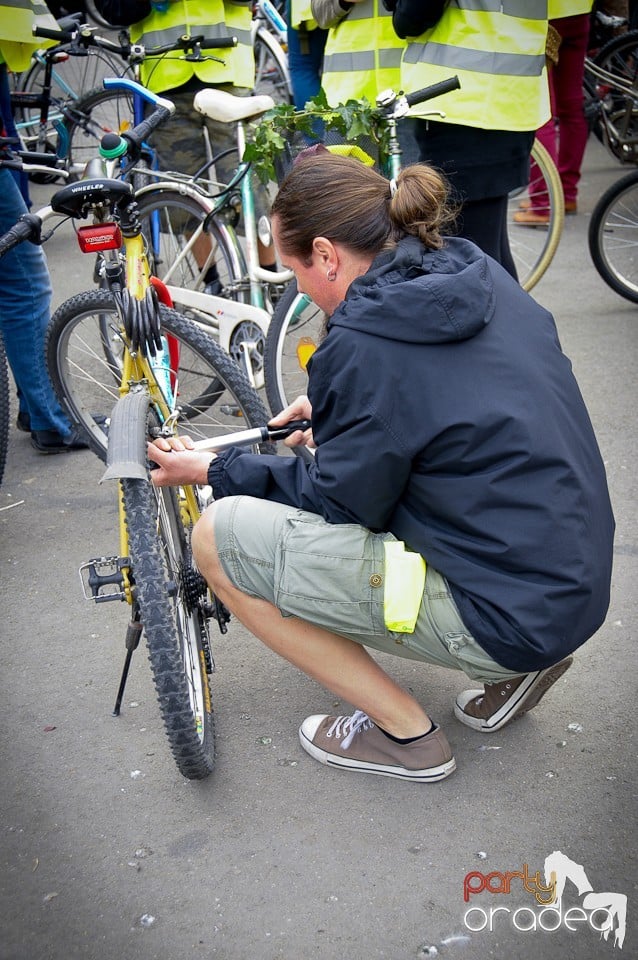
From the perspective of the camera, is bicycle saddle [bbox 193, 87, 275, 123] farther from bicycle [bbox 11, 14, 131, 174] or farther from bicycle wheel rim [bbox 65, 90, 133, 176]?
bicycle wheel rim [bbox 65, 90, 133, 176]

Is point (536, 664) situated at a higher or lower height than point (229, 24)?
lower

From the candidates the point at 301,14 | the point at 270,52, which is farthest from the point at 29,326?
the point at 270,52

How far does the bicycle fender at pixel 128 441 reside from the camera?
203 centimetres

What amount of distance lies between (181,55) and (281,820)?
3.16 m

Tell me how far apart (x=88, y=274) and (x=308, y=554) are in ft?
13.9

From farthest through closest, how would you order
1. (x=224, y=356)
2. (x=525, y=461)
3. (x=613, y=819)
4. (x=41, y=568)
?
(x=41, y=568) → (x=224, y=356) → (x=613, y=819) → (x=525, y=461)

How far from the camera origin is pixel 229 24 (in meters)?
4.13

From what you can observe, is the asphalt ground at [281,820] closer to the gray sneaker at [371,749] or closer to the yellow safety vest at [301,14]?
the gray sneaker at [371,749]

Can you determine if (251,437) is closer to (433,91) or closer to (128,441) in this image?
(128,441)

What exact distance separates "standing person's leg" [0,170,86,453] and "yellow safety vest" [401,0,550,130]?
5.06 ft

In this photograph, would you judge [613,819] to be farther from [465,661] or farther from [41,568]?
[41,568]

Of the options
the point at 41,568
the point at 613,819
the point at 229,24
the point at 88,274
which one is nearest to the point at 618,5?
the point at 229,24

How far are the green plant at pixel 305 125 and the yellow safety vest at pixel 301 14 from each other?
969mm

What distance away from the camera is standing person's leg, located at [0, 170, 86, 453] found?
11.6 feet
